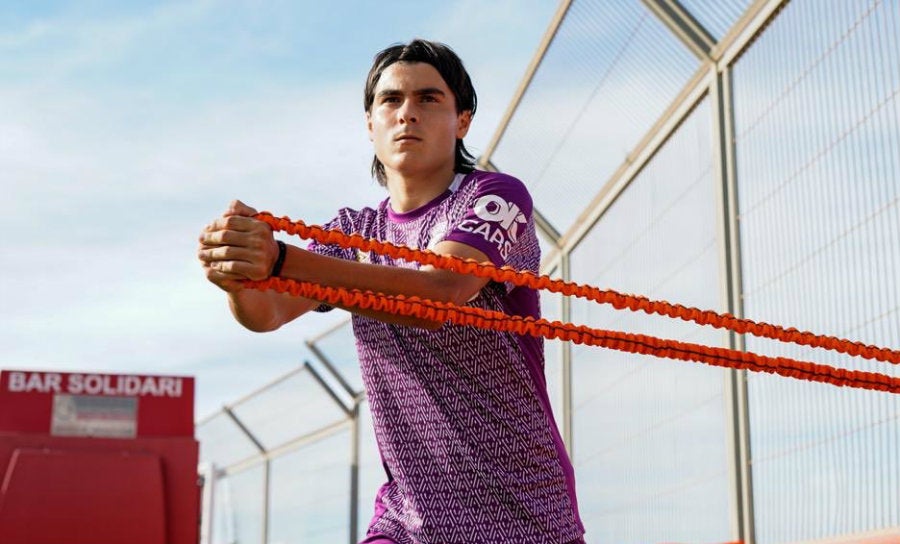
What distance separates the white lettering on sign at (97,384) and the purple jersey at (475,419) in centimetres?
451

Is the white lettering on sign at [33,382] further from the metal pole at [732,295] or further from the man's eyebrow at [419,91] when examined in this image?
the man's eyebrow at [419,91]

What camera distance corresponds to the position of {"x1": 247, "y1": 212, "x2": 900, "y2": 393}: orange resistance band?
2090 mm

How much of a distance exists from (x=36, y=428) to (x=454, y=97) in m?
4.41

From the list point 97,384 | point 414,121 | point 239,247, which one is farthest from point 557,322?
point 97,384

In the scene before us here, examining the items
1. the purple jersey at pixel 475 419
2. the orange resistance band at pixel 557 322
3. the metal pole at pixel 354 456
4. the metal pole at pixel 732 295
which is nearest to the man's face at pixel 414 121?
the purple jersey at pixel 475 419

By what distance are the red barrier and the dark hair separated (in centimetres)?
380

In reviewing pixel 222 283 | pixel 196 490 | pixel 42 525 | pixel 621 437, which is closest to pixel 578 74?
pixel 621 437

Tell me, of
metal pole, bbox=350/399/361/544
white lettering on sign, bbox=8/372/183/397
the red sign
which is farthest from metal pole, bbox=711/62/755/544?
metal pole, bbox=350/399/361/544

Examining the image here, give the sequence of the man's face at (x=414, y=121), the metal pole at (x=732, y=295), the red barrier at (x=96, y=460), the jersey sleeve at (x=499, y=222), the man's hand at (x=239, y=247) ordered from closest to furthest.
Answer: the man's hand at (x=239, y=247), the jersey sleeve at (x=499, y=222), the man's face at (x=414, y=121), the metal pole at (x=732, y=295), the red barrier at (x=96, y=460)

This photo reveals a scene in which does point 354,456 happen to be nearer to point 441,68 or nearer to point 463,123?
point 463,123

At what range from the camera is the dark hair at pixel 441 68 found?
3049 mm

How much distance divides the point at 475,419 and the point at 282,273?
0.69m

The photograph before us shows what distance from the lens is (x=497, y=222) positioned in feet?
8.58

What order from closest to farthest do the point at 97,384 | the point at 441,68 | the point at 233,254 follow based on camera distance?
the point at 233,254 → the point at 441,68 → the point at 97,384
